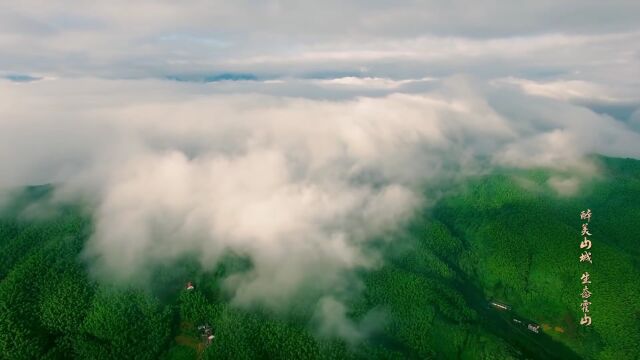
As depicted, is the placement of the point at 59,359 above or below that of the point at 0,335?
below

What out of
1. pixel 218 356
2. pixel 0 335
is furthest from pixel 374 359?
pixel 0 335

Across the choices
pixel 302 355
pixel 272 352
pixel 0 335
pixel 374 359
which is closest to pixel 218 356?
pixel 272 352

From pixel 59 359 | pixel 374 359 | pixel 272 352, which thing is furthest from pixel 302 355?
pixel 59 359

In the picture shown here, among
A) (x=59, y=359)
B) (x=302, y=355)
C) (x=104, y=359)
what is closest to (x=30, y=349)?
(x=59, y=359)

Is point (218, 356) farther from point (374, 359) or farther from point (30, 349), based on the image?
point (30, 349)

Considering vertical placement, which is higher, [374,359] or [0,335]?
[0,335]

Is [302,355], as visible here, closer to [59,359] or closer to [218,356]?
[218,356]

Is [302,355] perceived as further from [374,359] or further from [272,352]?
[374,359]
